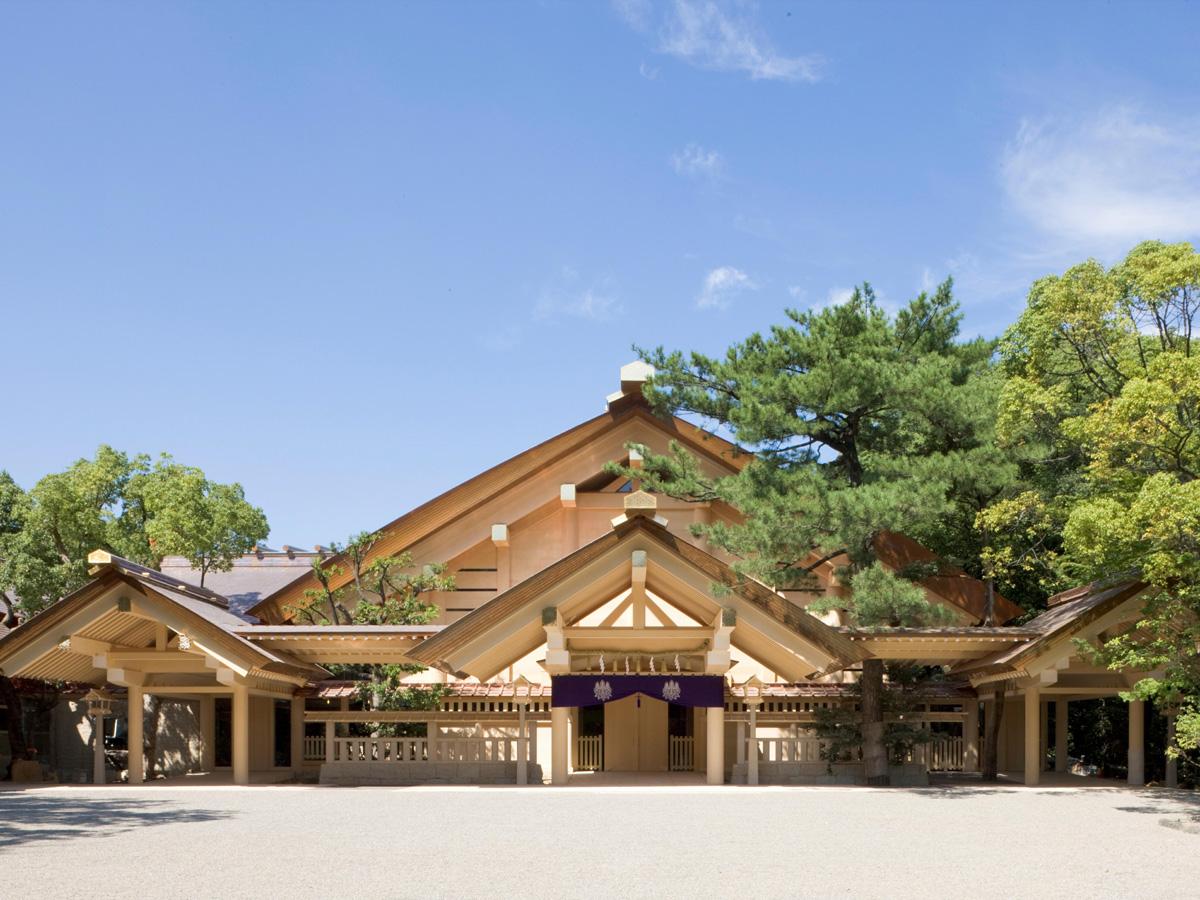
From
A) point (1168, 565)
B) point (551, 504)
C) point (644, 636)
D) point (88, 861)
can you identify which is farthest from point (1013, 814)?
point (551, 504)

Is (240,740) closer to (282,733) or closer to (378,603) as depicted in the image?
(378,603)

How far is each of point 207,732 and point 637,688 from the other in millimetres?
9620

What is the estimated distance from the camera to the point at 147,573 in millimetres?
18531

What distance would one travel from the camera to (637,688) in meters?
18.1

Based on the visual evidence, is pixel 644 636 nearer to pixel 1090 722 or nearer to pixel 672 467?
pixel 672 467

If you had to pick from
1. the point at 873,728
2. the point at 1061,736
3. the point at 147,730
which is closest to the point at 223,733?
the point at 147,730

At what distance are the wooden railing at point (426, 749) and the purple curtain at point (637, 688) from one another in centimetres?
190

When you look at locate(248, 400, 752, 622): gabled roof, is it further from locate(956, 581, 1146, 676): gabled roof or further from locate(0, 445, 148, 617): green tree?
locate(956, 581, 1146, 676): gabled roof

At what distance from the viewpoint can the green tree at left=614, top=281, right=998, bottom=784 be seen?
55.3ft

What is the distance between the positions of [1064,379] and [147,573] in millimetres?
14500

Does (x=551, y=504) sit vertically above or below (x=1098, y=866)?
above

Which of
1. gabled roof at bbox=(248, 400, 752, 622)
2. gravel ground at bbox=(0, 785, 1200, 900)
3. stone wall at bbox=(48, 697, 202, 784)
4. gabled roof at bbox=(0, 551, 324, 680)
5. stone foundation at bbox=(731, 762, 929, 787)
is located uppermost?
gabled roof at bbox=(248, 400, 752, 622)

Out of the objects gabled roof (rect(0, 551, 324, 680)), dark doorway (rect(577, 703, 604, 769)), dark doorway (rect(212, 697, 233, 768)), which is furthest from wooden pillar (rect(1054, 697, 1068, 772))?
dark doorway (rect(212, 697, 233, 768))

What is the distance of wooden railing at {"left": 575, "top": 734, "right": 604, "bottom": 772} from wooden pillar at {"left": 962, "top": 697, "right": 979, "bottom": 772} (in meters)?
6.48
